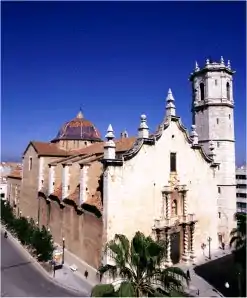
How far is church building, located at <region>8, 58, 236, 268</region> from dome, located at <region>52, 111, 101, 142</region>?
4.60 metres

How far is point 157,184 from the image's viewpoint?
24594mm

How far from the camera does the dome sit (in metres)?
40.8

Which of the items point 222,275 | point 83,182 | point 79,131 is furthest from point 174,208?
point 79,131

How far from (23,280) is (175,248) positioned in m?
12.5

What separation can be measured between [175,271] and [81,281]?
37.4 feet

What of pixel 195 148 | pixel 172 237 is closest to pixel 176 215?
pixel 172 237

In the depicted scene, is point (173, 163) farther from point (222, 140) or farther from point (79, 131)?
point (79, 131)

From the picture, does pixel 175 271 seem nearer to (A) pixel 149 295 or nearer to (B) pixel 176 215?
(A) pixel 149 295

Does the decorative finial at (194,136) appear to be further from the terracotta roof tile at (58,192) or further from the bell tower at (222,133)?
the terracotta roof tile at (58,192)

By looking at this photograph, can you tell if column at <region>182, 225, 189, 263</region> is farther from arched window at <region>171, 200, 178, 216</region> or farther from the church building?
arched window at <region>171, 200, 178, 216</region>

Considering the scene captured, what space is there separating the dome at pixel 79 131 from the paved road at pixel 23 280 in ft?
54.5

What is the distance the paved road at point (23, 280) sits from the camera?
2047 centimetres

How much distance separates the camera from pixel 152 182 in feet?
79.7

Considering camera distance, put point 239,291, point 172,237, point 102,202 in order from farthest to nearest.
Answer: point 172,237 → point 102,202 → point 239,291
